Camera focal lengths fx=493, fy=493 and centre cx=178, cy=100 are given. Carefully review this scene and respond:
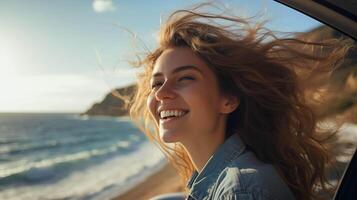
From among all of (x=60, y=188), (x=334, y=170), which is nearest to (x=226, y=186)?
(x=334, y=170)

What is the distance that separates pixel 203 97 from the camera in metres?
1.77

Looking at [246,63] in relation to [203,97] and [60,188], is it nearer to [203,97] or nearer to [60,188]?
[203,97]

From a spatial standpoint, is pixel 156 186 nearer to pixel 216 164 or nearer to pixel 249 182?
pixel 216 164

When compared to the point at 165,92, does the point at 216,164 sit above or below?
below

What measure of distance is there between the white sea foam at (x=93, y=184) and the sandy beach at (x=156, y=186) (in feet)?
1.21

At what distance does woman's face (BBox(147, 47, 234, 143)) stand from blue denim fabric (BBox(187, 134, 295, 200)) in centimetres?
12

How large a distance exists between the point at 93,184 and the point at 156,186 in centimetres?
328

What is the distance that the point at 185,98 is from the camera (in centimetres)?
171

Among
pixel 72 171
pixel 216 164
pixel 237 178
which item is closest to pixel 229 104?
pixel 216 164

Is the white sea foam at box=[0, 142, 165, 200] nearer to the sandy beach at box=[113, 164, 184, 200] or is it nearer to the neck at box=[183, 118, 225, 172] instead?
the sandy beach at box=[113, 164, 184, 200]

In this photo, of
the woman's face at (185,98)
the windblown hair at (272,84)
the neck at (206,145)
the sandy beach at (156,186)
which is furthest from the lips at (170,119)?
the sandy beach at (156,186)

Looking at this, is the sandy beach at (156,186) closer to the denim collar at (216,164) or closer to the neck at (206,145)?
the neck at (206,145)

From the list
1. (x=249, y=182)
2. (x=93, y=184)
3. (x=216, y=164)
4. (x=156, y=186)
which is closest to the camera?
(x=249, y=182)

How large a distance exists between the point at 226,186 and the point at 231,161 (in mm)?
220
